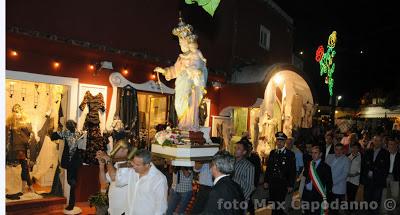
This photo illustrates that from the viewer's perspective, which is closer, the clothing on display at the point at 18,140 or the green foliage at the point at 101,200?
the green foliage at the point at 101,200

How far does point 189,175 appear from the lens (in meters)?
6.94

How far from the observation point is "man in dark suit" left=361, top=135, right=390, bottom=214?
8.95 metres

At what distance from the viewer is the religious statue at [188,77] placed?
700cm

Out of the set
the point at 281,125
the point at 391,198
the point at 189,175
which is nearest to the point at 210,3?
the point at 189,175

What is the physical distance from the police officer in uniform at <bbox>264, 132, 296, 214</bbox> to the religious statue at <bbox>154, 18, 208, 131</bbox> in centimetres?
203

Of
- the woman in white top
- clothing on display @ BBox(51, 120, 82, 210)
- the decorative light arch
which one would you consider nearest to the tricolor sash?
the woman in white top

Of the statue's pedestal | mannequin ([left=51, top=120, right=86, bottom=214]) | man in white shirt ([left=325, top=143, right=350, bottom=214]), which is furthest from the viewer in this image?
mannequin ([left=51, top=120, right=86, bottom=214])

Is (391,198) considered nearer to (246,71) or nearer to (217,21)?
(246,71)

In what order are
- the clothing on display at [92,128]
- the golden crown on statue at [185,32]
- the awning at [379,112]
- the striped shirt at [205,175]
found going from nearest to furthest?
the golden crown on statue at [185,32] < the striped shirt at [205,175] < the clothing on display at [92,128] < the awning at [379,112]

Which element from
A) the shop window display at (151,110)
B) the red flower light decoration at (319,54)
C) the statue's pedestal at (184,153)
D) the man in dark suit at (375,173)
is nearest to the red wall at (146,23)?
the shop window display at (151,110)

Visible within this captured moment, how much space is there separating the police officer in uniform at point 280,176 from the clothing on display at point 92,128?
4.38 meters

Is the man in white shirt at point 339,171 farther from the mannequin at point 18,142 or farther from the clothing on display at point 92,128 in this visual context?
the mannequin at point 18,142

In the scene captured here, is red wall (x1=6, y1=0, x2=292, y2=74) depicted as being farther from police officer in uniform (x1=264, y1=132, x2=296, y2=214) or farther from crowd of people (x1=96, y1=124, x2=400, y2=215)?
police officer in uniform (x1=264, y1=132, x2=296, y2=214)

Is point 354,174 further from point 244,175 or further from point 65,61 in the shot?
point 65,61
